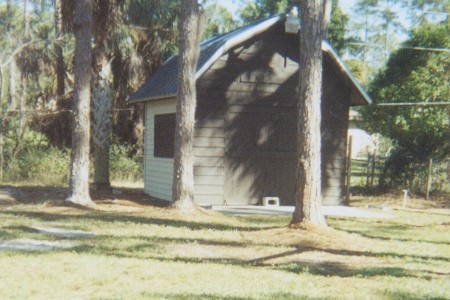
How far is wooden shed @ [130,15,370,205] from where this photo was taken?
49.7 ft

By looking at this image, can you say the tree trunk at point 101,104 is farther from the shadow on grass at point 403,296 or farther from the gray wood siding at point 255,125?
the shadow on grass at point 403,296

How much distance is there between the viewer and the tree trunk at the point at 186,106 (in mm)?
12922

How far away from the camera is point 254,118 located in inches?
616

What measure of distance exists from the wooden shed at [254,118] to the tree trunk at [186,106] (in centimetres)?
145

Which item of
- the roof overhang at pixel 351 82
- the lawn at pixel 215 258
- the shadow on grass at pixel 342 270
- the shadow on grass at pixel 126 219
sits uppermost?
the roof overhang at pixel 351 82

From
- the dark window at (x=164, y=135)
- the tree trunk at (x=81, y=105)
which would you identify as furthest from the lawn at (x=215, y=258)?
the dark window at (x=164, y=135)

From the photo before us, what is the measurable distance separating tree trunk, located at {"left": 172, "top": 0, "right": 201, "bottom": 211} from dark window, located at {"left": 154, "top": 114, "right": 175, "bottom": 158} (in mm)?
2999

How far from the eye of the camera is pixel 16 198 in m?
15.6

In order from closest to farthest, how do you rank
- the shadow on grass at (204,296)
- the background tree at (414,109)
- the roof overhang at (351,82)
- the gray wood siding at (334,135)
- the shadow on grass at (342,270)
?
the shadow on grass at (204,296) → the shadow on grass at (342,270) → the roof overhang at (351,82) → the gray wood siding at (334,135) → the background tree at (414,109)

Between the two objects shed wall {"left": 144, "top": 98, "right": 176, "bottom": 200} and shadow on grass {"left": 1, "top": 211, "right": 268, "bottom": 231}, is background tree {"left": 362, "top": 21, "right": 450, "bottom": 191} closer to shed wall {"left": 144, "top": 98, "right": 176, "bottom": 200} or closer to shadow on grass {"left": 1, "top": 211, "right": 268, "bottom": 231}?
shed wall {"left": 144, "top": 98, "right": 176, "bottom": 200}

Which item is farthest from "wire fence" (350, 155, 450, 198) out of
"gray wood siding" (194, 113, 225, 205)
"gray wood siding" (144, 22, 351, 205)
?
"gray wood siding" (194, 113, 225, 205)

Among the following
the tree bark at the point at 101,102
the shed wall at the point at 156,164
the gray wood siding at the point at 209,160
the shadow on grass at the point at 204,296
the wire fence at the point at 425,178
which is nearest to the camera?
the shadow on grass at the point at 204,296

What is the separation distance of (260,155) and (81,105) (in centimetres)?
493

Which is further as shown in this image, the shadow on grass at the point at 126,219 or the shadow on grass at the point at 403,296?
the shadow on grass at the point at 126,219
